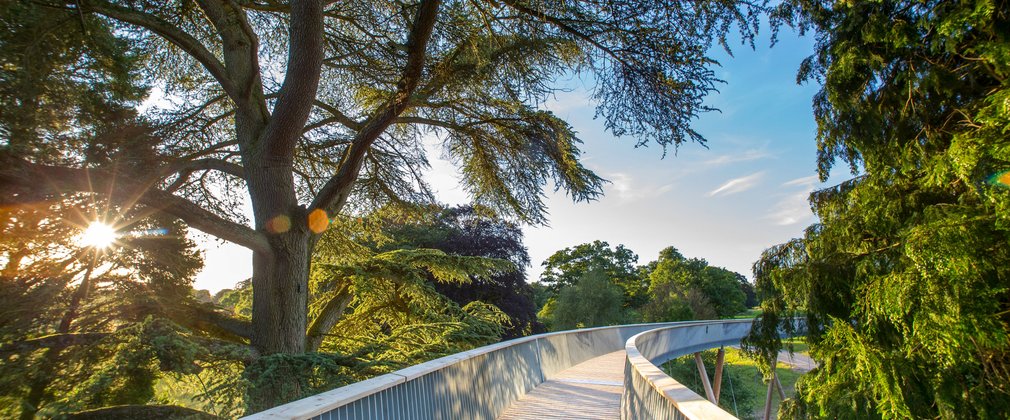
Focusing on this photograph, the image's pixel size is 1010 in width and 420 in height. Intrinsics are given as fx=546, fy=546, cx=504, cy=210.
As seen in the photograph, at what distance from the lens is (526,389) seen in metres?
9.59

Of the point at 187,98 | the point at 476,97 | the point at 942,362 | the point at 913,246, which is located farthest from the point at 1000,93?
the point at 187,98

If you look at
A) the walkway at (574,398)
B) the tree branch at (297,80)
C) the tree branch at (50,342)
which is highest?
the tree branch at (297,80)

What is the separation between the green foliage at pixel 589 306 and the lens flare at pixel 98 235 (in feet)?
124

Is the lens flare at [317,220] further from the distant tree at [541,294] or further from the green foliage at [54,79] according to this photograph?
the distant tree at [541,294]

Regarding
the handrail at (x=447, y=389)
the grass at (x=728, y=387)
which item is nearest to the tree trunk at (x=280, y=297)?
the handrail at (x=447, y=389)

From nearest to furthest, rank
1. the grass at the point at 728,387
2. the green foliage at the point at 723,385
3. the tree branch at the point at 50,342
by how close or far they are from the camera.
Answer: the tree branch at the point at 50,342
the green foliage at the point at 723,385
the grass at the point at 728,387

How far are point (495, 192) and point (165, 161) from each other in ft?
20.3

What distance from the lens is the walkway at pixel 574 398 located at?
764cm

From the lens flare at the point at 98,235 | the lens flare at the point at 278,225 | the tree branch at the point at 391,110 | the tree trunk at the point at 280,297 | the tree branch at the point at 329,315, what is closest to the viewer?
the lens flare at the point at 98,235

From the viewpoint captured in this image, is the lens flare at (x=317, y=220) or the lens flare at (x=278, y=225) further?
the lens flare at (x=317, y=220)

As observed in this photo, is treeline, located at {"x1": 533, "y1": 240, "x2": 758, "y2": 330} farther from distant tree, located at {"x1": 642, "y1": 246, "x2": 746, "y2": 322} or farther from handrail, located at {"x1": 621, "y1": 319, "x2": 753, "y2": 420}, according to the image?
handrail, located at {"x1": 621, "y1": 319, "x2": 753, "y2": 420}

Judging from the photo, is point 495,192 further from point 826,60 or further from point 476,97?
point 826,60

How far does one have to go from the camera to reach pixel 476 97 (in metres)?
11.0

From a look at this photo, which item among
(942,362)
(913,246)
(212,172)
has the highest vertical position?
(212,172)
